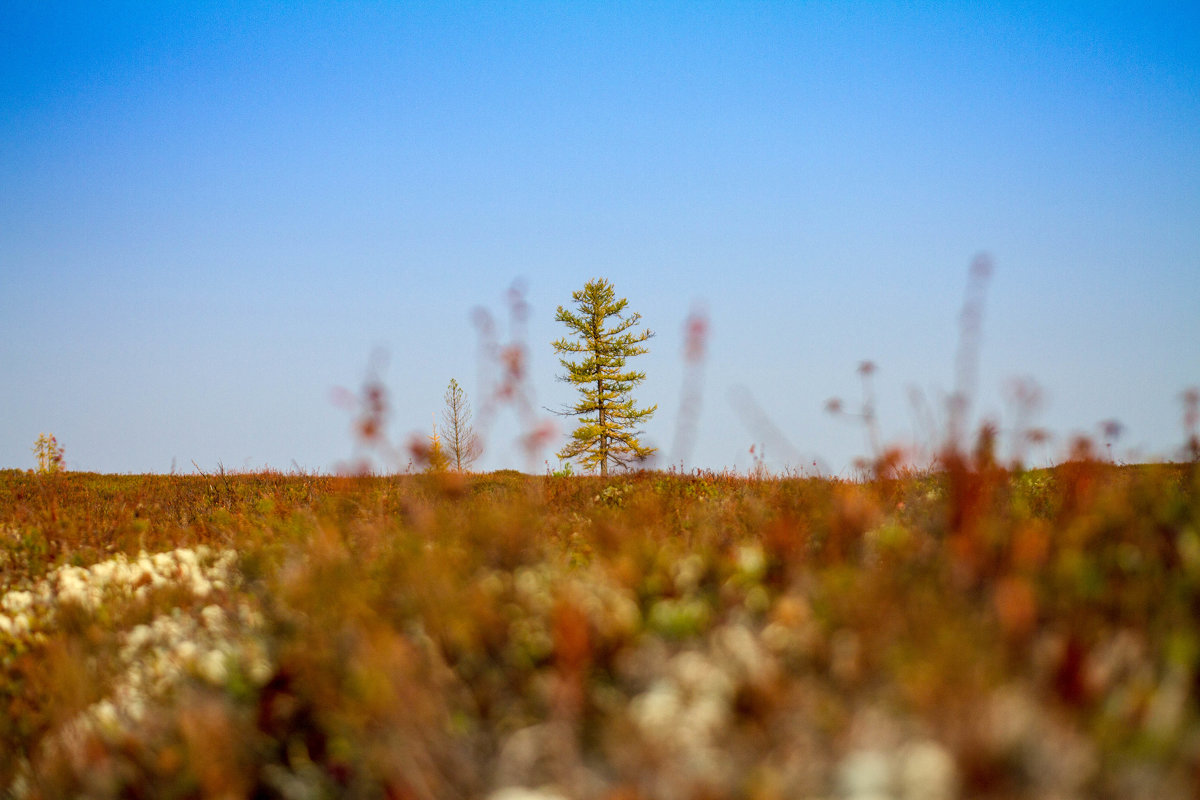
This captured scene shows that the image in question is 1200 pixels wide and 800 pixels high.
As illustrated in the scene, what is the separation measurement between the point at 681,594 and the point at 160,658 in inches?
Result: 108

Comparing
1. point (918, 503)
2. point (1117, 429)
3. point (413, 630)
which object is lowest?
point (413, 630)

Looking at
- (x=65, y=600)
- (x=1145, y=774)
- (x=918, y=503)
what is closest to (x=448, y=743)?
(x=1145, y=774)

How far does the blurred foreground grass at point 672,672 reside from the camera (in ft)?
6.57

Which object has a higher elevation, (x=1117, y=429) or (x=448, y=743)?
(x=1117, y=429)

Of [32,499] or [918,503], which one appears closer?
[918,503]

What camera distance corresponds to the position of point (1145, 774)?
5.90 ft

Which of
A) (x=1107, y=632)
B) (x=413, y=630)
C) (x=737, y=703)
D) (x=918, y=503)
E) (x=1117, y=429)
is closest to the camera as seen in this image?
(x=737, y=703)

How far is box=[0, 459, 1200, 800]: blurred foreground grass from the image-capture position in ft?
6.57

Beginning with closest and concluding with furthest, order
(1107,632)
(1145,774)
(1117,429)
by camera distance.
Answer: (1145,774) → (1107,632) → (1117,429)

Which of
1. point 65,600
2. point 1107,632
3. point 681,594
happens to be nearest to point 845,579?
point 681,594

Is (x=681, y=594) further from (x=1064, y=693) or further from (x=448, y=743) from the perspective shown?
(x=1064, y=693)

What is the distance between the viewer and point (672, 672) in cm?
250

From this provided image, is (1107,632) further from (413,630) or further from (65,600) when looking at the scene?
(65,600)

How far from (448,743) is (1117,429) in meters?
5.44
